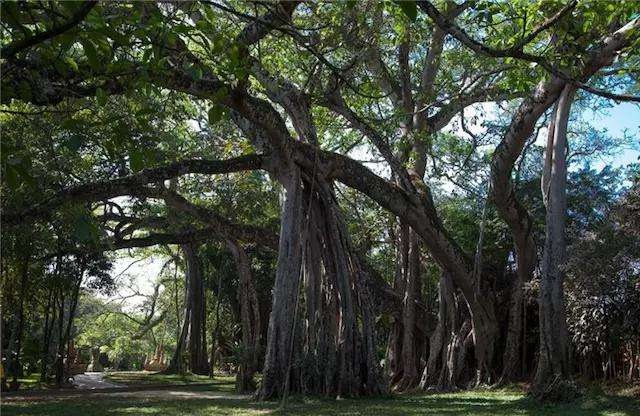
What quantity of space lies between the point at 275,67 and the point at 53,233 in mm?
5171

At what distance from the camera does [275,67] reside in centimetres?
1168

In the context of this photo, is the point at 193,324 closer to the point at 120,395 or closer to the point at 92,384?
the point at 92,384

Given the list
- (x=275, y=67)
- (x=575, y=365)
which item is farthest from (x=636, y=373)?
(x=275, y=67)

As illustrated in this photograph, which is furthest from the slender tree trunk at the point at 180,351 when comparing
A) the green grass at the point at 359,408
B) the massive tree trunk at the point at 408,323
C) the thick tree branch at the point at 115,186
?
the thick tree branch at the point at 115,186

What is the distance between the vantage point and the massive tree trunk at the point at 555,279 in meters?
9.38

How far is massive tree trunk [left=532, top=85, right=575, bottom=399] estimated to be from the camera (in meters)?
9.38

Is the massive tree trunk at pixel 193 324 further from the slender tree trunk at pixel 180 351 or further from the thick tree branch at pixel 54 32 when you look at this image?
the thick tree branch at pixel 54 32

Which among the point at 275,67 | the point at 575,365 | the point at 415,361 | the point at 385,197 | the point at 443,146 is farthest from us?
the point at 443,146

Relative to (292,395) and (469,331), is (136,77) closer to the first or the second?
(292,395)

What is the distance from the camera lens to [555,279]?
969 centimetres

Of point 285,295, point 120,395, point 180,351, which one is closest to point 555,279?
point 285,295

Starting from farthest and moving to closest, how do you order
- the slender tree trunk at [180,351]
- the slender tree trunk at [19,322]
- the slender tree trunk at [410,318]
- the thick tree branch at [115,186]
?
the slender tree trunk at [180,351] < the slender tree trunk at [410,318] < the slender tree trunk at [19,322] < the thick tree branch at [115,186]

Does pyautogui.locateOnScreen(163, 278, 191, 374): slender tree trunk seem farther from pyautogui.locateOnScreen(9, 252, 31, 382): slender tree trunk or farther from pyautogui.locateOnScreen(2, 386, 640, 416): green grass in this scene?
pyautogui.locateOnScreen(2, 386, 640, 416): green grass

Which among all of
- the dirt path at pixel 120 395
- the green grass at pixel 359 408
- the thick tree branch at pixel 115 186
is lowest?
the dirt path at pixel 120 395
